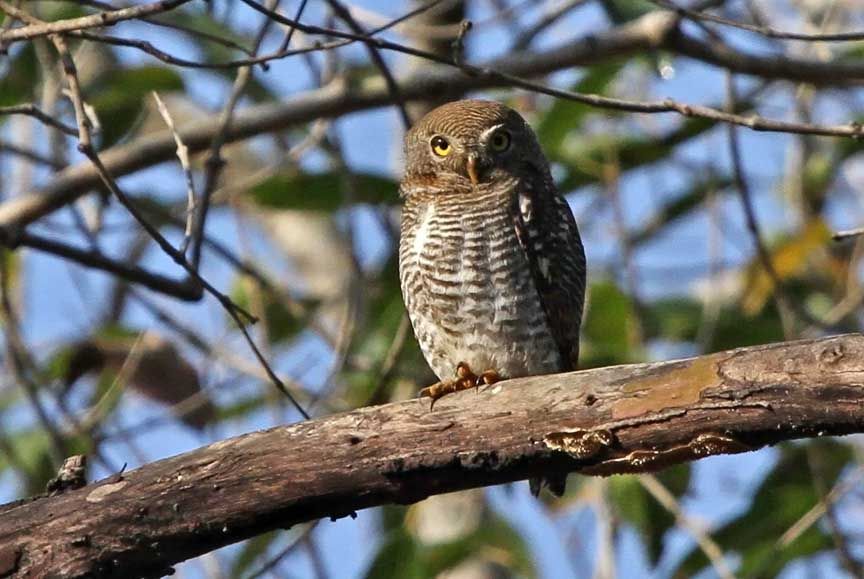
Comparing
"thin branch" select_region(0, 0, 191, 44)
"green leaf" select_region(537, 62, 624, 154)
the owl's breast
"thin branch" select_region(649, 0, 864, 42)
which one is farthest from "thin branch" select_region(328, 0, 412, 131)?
"thin branch" select_region(0, 0, 191, 44)

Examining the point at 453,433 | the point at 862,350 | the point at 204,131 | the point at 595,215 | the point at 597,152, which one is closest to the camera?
the point at 862,350

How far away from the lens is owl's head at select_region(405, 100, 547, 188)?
530cm

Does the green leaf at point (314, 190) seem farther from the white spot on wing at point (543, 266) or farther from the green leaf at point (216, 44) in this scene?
the white spot on wing at point (543, 266)

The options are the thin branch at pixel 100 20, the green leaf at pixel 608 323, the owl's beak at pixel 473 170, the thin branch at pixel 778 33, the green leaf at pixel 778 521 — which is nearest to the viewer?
the thin branch at pixel 100 20

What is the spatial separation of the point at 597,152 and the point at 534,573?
2.17 metres

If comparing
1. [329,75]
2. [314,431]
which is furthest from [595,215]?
[314,431]

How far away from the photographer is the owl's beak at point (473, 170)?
5254mm

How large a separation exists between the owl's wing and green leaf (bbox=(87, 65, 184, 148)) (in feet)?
6.77

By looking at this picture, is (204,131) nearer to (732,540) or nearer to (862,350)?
(732,540)

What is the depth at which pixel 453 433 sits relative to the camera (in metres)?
3.56

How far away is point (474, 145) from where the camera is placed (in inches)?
209

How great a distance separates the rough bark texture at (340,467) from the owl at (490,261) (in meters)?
1.20

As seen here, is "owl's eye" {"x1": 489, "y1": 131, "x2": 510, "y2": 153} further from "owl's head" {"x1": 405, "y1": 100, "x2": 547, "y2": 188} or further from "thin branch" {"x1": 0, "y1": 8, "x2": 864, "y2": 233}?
"thin branch" {"x1": 0, "y1": 8, "x2": 864, "y2": 233}

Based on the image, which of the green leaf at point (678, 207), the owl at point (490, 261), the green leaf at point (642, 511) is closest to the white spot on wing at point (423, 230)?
the owl at point (490, 261)
